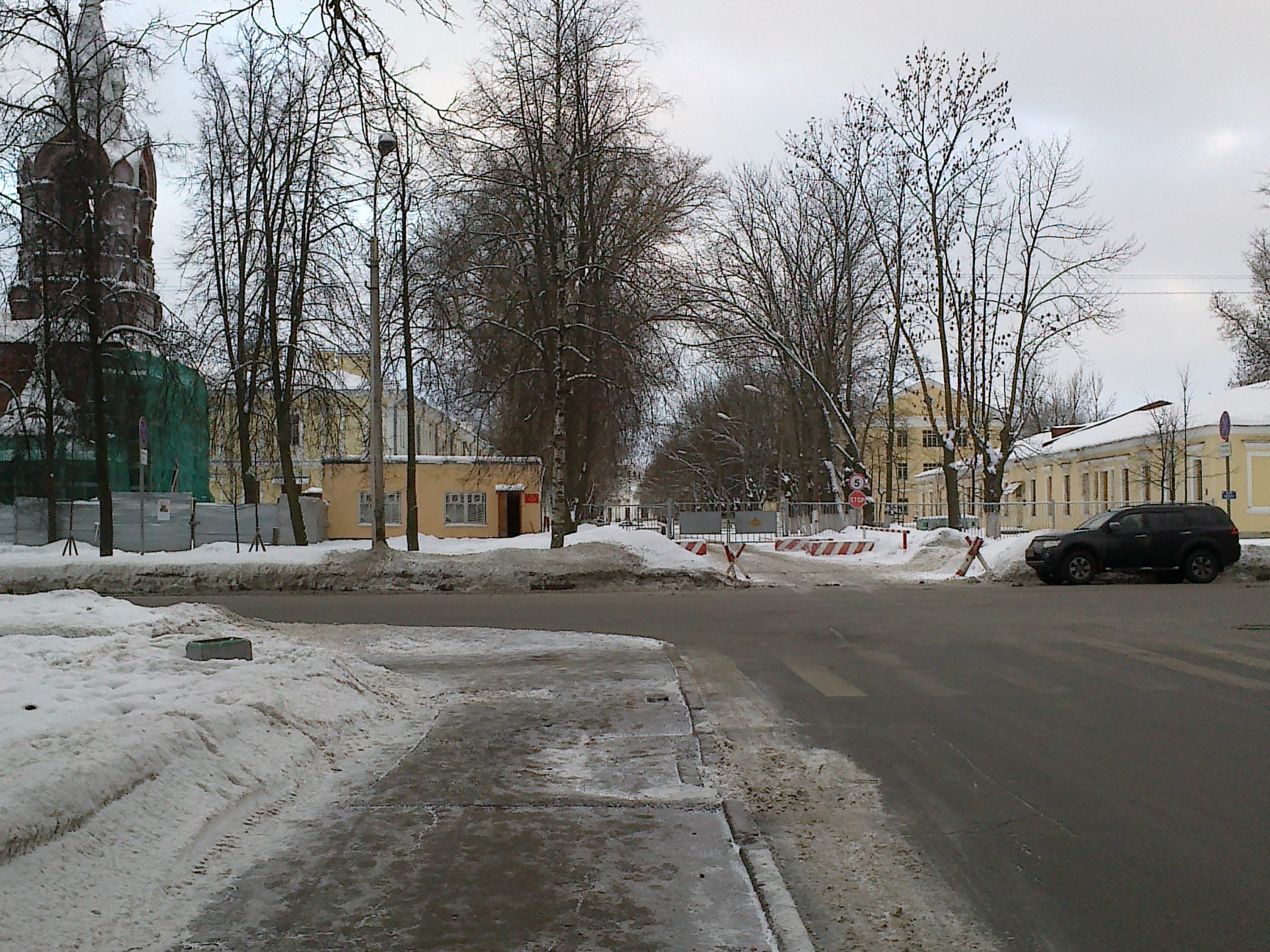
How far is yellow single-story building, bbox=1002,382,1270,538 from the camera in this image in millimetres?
38438

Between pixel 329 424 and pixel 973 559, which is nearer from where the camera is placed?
pixel 973 559

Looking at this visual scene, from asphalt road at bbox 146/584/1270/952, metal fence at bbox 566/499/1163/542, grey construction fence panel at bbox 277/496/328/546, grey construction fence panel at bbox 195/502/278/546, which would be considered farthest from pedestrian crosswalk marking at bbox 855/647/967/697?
grey construction fence panel at bbox 277/496/328/546

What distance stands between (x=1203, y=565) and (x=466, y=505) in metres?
30.0

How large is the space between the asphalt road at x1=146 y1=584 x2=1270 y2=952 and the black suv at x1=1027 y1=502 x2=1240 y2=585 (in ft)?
16.4

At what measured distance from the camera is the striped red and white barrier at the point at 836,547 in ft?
99.9

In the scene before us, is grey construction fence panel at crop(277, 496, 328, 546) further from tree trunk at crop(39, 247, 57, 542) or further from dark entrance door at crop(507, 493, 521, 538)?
dark entrance door at crop(507, 493, 521, 538)

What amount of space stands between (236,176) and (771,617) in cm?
2402

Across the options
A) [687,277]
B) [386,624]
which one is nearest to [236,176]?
[687,277]

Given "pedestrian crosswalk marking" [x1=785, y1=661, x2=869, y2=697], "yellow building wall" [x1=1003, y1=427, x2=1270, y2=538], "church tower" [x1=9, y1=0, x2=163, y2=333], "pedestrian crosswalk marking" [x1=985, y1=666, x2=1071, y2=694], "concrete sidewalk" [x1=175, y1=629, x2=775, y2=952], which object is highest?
"church tower" [x1=9, y1=0, x2=163, y2=333]

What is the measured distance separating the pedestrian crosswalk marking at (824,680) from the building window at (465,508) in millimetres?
35910

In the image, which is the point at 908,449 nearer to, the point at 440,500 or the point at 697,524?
the point at 440,500

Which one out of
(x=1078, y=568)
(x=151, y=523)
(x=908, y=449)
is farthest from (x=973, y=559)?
(x=908, y=449)

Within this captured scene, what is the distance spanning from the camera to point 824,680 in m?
10.9

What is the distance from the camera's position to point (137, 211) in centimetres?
4459
